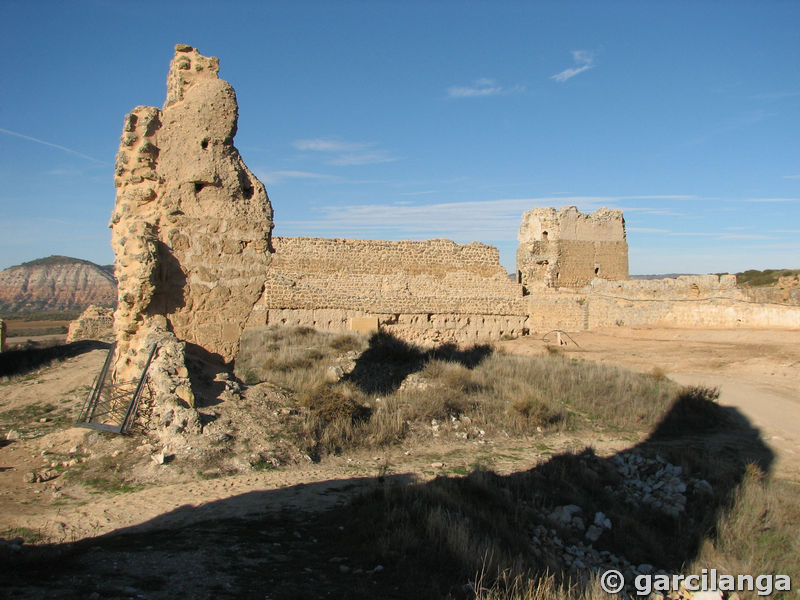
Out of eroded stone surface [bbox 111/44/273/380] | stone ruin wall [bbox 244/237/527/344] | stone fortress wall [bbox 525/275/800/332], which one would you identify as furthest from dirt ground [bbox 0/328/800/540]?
stone ruin wall [bbox 244/237/527/344]

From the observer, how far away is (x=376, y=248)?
60.8 feet

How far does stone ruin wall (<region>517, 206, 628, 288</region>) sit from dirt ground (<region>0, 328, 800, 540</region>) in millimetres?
10420

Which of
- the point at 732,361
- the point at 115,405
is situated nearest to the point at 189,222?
the point at 115,405

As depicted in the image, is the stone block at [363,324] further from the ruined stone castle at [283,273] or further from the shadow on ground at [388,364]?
the shadow on ground at [388,364]

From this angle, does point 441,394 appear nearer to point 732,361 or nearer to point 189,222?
point 189,222

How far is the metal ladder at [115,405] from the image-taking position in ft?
20.3

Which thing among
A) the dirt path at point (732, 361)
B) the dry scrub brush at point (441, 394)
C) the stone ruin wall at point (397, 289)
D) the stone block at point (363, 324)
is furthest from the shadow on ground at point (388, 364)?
the stone ruin wall at point (397, 289)

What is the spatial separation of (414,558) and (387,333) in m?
14.0

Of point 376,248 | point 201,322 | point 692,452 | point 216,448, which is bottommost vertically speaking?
point 692,452

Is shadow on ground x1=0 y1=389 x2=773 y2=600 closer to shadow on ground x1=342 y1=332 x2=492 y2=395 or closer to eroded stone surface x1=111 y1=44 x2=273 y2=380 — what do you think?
eroded stone surface x1=111 y1=44 x2=273 y2=380

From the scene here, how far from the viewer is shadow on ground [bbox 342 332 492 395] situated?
10039 millimetres

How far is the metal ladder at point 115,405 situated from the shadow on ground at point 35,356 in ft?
18.1

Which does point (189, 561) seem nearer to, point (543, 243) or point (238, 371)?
point (238, 371)

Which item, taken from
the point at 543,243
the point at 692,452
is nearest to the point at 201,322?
the point at 692,452
